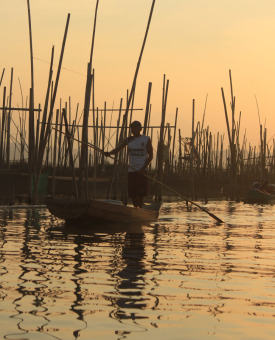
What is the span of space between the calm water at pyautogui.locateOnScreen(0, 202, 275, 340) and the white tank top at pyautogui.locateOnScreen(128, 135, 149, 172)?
96.8 inches

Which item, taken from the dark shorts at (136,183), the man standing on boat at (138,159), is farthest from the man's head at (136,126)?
the dark shorts at (136,183)

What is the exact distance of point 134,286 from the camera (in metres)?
5.80

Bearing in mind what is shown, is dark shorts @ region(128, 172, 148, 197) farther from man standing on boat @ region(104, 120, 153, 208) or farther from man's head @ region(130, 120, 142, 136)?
man's head @ region(130, 120, 142, 136)

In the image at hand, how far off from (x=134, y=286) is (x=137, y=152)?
717cm

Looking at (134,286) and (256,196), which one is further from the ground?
(256,196)

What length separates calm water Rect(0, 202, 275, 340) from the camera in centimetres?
434

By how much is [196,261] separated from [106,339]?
3.66 metres

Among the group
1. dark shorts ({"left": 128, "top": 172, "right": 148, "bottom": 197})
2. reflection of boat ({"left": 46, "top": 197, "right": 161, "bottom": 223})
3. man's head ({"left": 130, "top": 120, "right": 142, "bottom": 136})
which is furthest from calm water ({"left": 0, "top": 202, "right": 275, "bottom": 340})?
man's head ({"left": 130, "top": 120, "right": 142, "bottom": 136})

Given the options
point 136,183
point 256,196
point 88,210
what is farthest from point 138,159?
point 256,196

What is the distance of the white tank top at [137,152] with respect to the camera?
42.1 feet

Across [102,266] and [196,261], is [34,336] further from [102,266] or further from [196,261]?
[196,261]

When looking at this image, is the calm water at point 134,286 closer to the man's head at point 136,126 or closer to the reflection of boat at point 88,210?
the reflection of boat at point 88,210

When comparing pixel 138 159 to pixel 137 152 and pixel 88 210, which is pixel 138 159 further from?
pixel 88 210

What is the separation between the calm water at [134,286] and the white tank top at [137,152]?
96.8 inches
